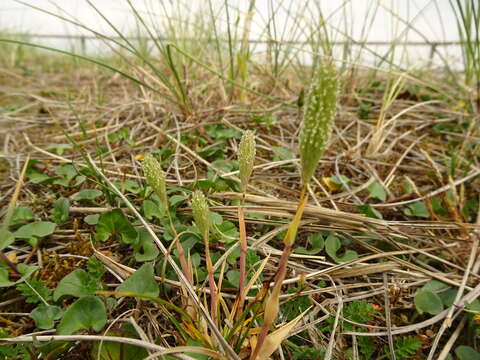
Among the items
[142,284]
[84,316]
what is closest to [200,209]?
[142,284]

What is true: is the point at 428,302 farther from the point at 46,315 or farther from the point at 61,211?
the point at 61,211

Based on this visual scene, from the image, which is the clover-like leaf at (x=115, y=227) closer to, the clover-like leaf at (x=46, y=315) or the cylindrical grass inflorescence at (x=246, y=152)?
the clover-like leaf at (x=46, y=315)

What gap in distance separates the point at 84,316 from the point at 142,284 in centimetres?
15

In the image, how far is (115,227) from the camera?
1054mm

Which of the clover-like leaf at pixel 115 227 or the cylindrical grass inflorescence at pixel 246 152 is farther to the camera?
the clover-like leaf at pixel 115 227

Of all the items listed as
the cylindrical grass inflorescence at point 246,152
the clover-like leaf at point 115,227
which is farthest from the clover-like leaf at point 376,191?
the clover-like leaf at point 115,227

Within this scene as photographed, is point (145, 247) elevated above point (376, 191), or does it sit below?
below

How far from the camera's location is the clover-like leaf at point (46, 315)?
0.81m

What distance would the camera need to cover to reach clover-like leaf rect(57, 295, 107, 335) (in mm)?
766

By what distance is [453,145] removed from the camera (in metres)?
1.96

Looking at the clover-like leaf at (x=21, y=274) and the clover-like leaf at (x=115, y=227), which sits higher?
the clover-like leaf at (x=115, y=227)

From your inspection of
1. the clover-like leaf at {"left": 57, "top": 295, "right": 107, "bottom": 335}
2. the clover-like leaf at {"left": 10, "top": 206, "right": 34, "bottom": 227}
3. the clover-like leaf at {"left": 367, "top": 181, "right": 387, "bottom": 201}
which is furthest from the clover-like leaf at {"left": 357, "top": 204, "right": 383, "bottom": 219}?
the clover-like leaf at {"left": 10, "top": 206, "right": 34, "bottom": 227}

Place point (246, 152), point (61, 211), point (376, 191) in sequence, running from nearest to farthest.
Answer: point (246, 152), point (61, 211), point (376, 191)

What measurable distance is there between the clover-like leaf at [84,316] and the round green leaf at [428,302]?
91 centimetres
